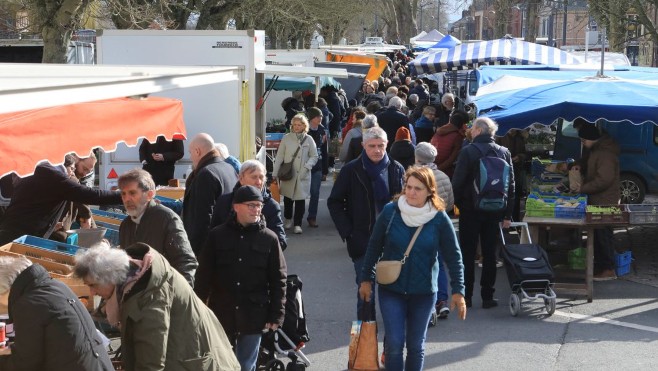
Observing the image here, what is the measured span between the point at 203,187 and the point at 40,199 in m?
1.41

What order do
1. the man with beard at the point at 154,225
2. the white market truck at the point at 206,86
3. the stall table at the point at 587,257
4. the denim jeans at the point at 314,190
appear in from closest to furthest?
the man with beard at the point at 154,225
the stall table at the point at 587,257
the white market truck at the point at 206,86
the denim jeans at the point at 314,190

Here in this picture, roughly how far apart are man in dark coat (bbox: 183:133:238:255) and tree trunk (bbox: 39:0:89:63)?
9.56 metres

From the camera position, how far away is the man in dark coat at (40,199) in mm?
8062

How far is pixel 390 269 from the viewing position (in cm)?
659

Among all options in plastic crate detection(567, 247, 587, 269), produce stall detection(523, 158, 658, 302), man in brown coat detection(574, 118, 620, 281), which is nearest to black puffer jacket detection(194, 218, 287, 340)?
produce stall detection(523, 158, 658, 302)

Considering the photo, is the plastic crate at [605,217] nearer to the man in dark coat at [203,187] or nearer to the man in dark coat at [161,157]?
the man in dark coat at [203,187]

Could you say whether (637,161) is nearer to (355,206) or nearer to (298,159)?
(298,159)

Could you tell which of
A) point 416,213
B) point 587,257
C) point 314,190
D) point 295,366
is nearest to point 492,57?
point 314,190

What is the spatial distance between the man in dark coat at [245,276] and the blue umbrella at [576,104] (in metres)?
5.11

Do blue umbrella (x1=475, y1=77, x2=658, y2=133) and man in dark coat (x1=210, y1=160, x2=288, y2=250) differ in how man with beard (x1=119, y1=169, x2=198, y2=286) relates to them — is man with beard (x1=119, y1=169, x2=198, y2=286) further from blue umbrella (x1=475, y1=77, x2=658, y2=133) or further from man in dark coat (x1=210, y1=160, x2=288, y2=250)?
blue umbrella (x1=475, y1=77, x2=658, y2=133)

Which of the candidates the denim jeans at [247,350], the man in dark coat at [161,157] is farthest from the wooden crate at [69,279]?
the man in dark coat at [161,157]

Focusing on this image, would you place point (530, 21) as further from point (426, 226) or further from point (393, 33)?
point (393, 33)

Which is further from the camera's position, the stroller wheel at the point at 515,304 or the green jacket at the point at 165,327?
the stroller wheel at the point at 515,304

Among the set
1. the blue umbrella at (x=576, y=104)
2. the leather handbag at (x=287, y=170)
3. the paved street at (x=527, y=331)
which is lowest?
the paved street at (x=527, y=331)
